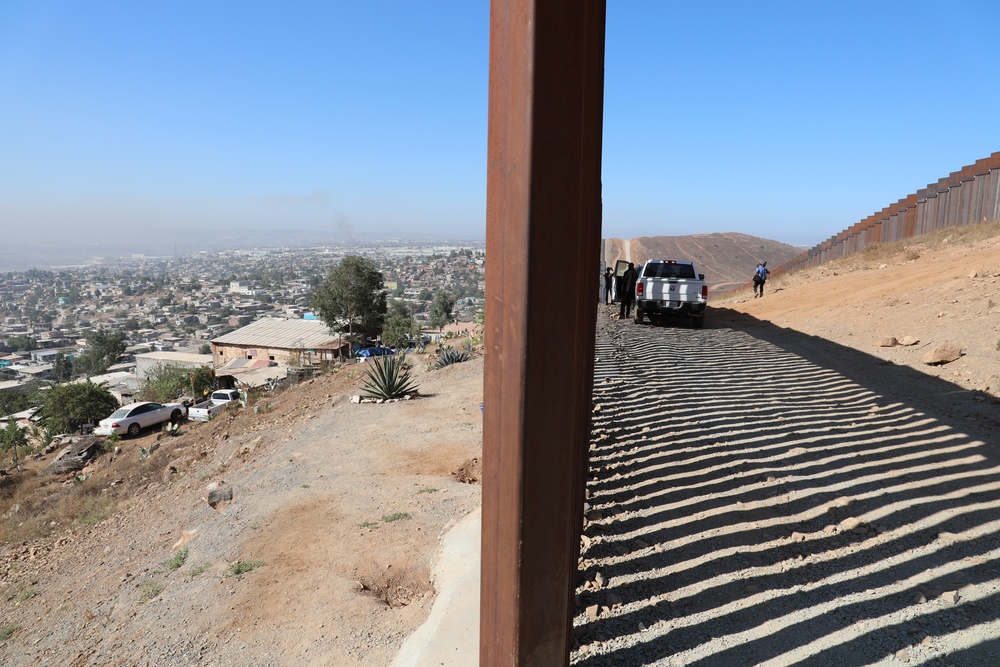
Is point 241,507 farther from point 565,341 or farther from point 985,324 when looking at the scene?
point 985,324

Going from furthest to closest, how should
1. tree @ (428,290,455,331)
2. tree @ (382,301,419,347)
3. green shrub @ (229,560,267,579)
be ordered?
tree @ (428,290,455,331) → tree @ (382,301,419,347) → green shrub @ (229,560,267,579)

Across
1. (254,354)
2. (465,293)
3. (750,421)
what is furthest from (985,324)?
(465,293)

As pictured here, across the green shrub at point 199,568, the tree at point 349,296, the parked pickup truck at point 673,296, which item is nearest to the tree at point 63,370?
the tree at point 349,296

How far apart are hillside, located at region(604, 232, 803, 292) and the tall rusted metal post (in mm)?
43564

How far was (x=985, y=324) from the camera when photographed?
1009 cm

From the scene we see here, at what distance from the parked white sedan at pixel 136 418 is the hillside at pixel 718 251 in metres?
31.5

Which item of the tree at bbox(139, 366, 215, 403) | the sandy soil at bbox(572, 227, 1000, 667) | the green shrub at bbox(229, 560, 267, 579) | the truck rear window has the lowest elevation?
the tree at bbox(139, 366, 215, 403)

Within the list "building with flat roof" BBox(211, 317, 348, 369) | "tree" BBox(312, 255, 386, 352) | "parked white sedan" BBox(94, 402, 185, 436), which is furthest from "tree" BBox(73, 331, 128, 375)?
"parked white sedan" BBox(94, 402, 185, 436)

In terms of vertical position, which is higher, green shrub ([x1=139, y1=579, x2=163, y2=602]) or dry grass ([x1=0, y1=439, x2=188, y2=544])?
green shrub ([x1=139, y1=579, x2=163, y2=602])

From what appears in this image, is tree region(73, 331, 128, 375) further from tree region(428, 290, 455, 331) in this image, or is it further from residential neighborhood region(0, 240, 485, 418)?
tree region(428, 290, 455, 331)

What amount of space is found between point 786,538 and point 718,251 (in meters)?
54.6

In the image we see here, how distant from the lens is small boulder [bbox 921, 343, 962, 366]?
29.8 feet

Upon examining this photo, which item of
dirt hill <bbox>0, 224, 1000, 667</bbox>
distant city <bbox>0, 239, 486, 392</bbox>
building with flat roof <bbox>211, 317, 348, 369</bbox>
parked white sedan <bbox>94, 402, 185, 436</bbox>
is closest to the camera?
dirt hill <bbox>0, 224, 1000, 667</bbox>

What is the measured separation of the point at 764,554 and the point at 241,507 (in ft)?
17.0
